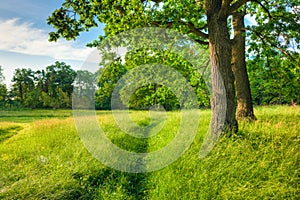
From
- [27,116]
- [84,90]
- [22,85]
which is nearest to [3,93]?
[22,85]

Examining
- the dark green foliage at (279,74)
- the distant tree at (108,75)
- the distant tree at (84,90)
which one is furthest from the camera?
the dark green foliage at (279,74)

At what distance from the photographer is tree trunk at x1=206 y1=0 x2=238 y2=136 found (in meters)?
7.64

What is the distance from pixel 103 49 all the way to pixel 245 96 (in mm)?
6909

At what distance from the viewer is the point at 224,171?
5047 mm

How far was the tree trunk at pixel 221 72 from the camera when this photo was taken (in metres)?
7.64

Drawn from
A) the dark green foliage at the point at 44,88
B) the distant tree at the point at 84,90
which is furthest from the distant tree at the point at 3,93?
the distant tree at the point at 84,90

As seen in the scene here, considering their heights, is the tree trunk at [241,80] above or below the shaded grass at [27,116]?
above

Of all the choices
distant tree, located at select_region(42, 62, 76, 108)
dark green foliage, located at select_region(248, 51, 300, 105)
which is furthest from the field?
distant tree, located at select_region(42, 62, 76, 108)

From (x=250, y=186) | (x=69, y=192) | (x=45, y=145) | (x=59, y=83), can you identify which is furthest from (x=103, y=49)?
(x=59, y=83)

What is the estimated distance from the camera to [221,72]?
25.6 feet

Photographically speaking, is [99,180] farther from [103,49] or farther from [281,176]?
[103,49]

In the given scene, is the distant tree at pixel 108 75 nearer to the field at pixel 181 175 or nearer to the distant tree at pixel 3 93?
the field at pixel 181 175

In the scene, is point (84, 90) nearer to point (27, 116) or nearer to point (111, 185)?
point (111, 185)

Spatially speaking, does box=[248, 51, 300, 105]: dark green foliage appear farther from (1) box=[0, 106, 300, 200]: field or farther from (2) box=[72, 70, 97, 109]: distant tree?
(2) box=[72, 70, 97, 109]: distant tree
